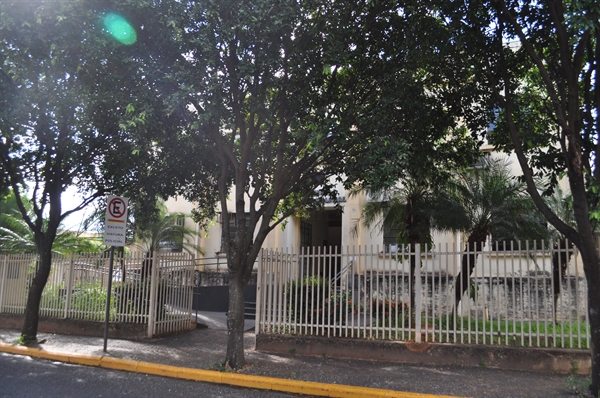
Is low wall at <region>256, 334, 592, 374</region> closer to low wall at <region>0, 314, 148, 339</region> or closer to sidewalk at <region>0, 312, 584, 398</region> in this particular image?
sidewalk at <region>0, 312, 584, 398</region>

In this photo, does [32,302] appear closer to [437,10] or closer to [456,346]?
[456,346]

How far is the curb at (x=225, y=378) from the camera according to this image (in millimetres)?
6961

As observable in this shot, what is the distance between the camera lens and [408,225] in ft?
41.2

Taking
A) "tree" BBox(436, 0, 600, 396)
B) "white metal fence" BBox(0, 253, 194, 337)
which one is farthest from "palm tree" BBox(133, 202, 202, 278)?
"tree" BBox(436, 0, 600, 396)

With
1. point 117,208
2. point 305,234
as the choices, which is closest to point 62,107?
point 117,208

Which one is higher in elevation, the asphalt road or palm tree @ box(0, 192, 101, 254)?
palm tree @ box(0, 192, 101, 254)

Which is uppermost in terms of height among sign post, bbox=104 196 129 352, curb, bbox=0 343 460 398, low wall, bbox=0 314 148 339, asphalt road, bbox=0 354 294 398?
sign post, bbox=104 196 129 352

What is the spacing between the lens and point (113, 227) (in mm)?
9664

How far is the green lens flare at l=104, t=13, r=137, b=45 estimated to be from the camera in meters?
8.18

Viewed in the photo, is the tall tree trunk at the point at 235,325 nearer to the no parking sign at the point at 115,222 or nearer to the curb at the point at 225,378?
the curb at the point at 225,378

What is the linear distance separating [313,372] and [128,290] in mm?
5348

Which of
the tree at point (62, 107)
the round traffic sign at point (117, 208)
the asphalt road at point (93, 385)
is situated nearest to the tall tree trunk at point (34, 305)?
the tree at point (62, 107)

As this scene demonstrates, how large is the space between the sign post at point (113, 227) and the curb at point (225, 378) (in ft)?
2.55

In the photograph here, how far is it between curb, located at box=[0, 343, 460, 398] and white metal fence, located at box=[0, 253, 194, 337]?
1.94m
